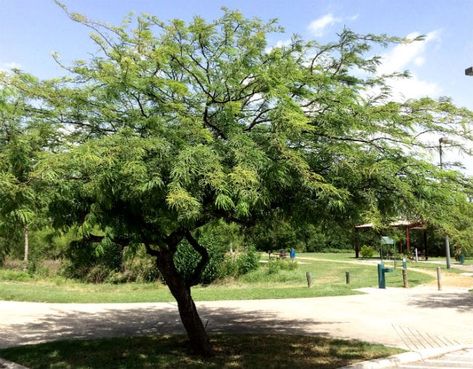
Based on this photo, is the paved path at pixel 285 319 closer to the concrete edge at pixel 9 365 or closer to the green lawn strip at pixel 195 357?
the green lawn strip at pixel 195 357

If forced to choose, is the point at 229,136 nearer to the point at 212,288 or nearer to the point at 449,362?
the point at 449,362

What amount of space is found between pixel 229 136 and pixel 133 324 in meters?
7.40

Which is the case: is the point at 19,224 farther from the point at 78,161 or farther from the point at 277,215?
the point at 277,215

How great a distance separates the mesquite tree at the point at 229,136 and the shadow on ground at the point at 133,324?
4.77 m

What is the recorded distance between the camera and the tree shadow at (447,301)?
13852 millimetres

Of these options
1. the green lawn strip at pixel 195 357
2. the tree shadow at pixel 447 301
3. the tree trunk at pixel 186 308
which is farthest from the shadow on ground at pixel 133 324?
the tree shadow at pixel 447 301

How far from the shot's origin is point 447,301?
1491 cm

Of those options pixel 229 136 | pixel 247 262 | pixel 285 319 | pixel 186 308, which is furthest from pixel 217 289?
pixel 229 136

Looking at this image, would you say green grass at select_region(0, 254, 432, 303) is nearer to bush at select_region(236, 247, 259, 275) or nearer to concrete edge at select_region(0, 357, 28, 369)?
bush at select_region(236, 247, 259, 275)

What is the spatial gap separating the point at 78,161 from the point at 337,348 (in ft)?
19.7

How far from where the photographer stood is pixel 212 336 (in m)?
10.1

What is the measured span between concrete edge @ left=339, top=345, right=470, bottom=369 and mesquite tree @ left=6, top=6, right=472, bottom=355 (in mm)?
2483

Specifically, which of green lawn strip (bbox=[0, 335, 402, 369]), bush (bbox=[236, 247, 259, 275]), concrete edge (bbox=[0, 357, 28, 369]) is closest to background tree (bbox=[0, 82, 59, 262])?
concrete edge (bbox=[0, 357, 28, 369])

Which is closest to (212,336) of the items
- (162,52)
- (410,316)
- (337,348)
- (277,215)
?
(337,348)
